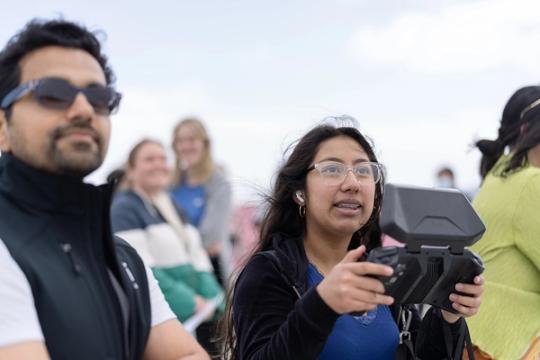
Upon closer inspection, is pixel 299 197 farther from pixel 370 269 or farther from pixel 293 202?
pixel 370 269

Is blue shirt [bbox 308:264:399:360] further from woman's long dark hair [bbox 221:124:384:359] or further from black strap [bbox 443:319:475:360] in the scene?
woman's long dark hair [bbox 221:124:384:359]

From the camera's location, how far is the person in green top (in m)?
3.00

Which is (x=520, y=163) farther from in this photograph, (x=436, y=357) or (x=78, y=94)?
(x=78, y=94)

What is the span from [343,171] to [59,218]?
106cm

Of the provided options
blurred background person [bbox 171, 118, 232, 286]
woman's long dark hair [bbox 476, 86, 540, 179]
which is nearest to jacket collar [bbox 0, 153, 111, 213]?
woman's long dark hair [bbox 476, 86, 540, 179]

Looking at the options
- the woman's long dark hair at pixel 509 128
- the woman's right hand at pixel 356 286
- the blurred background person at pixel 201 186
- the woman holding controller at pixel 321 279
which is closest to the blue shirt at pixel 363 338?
the woman holding controller at pixel 321 279

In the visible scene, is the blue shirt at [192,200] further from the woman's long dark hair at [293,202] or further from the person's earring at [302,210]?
the person's earring at [302,210]

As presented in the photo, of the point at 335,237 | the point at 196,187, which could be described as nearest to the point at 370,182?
the point at 335,237

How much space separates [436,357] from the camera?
8.27 ft

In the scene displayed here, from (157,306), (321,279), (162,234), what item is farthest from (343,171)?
(162,234)

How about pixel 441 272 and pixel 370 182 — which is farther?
pixel 370 182

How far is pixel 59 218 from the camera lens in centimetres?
187

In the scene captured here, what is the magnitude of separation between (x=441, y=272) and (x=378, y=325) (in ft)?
1.70

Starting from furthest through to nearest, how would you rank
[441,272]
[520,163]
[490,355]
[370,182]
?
[520,163], [490,355], [370,182], [441,272]
